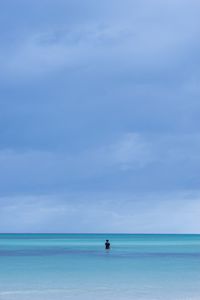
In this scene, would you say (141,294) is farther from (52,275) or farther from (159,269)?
(159,269)

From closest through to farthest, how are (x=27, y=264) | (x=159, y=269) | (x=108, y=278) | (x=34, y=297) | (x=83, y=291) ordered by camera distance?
(x=34, y=297) → (x=83, y=291) → (x=108, y=278) → (x=159, y=269) → (x=27, y=264)

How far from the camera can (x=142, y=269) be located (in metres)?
42.3

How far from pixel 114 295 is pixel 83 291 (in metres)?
2.30

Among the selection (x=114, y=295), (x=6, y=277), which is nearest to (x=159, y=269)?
(x=6, y=277)

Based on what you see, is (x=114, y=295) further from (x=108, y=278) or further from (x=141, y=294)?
(x=108, y=278)

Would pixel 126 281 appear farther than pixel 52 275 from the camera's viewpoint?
No

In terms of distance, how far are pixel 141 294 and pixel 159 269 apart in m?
14.0

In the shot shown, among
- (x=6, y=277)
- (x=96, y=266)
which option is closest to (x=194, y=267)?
(x=96, y=266)

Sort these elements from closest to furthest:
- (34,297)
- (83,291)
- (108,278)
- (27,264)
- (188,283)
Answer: (34,297), (83,291), (188,283), (108,278), (27,264)

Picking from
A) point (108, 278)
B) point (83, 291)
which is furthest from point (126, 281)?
point (83, 291)

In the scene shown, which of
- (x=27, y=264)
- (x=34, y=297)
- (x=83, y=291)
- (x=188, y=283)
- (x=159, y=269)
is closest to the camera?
(x=34, y=297)

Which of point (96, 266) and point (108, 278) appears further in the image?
point (96, 266)

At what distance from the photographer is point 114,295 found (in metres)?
28.1

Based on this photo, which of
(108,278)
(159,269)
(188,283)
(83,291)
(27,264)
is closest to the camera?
(83,291)
